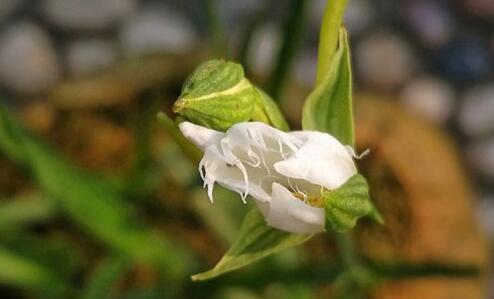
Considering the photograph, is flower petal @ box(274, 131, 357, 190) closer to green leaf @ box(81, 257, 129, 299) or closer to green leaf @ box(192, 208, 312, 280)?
green leaf @ box(192, 208, 312, 280)

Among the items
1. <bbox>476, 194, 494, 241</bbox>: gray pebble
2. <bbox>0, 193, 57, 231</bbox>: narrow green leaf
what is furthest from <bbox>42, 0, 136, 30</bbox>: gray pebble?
<bbox>476, 194, 494, 241</bbox>: gray pebble

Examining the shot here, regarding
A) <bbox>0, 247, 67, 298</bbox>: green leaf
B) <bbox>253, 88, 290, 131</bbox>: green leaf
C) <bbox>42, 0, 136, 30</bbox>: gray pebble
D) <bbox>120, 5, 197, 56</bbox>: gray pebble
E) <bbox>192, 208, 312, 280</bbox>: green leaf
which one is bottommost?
<bbox>0, 247, 67, 298</bbox>: green leaf

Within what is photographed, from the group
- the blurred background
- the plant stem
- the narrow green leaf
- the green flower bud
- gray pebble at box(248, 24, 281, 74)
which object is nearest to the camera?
the green flower bud

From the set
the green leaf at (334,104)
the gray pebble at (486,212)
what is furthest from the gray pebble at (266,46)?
the green leaf at (334,104)

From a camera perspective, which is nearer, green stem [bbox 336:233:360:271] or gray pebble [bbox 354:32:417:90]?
green stem [bbox 336:233:360:271]

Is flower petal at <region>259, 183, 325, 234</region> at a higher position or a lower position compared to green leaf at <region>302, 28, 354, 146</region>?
lower

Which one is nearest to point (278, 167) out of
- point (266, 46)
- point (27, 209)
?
point (27, 209)

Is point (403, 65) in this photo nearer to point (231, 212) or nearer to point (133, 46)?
point (133, 46)

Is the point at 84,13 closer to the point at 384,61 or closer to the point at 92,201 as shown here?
the point at 384,61

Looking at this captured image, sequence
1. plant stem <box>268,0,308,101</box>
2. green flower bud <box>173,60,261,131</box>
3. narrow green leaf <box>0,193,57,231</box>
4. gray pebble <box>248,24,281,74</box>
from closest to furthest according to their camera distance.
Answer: green flower bud <box>173,60,261,131</box> < plant stem <box>268,0,308,101</box> < narrow green leaf <box>0,193,57,231</box> < gray pebble <box>248,24,281,74</box>
